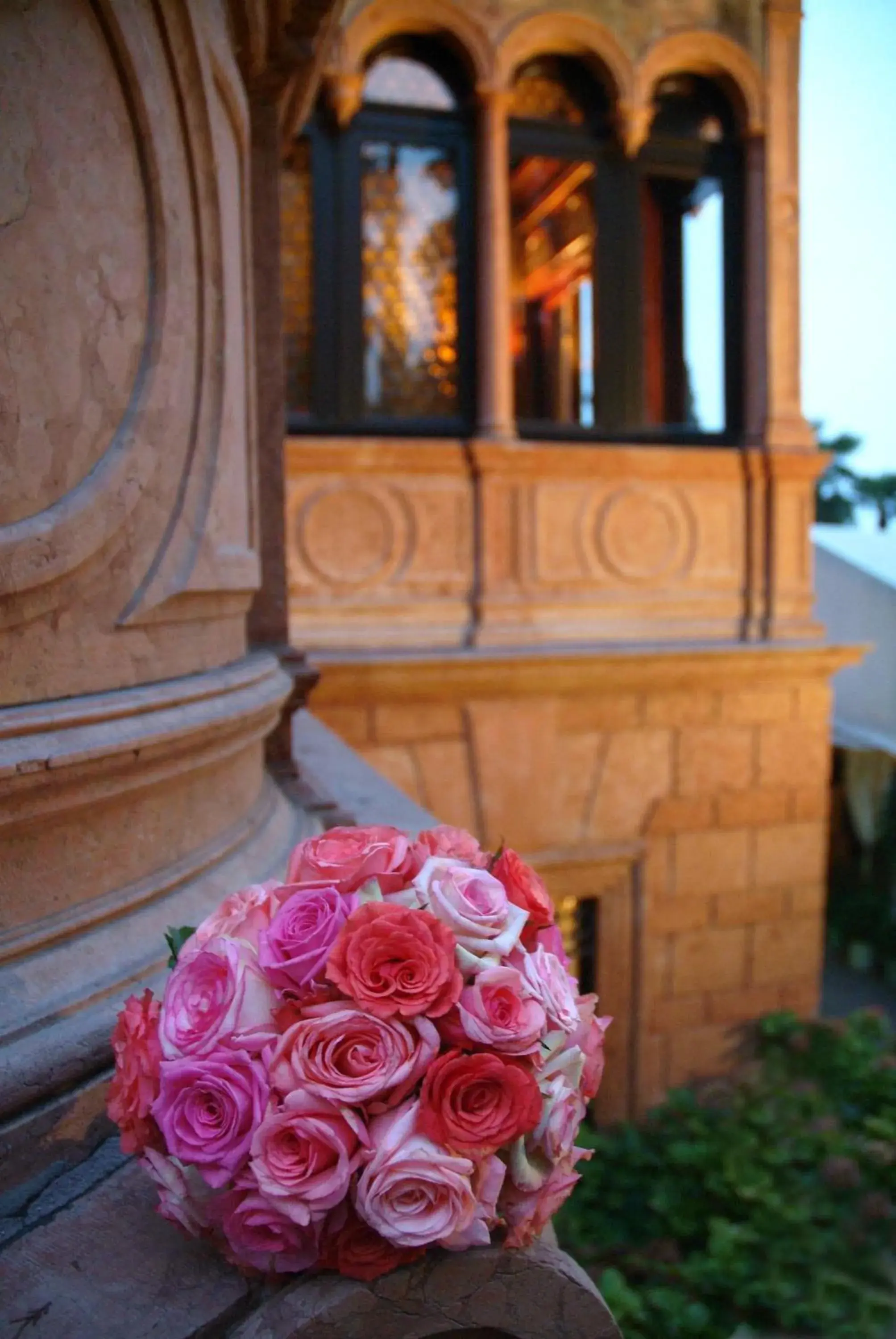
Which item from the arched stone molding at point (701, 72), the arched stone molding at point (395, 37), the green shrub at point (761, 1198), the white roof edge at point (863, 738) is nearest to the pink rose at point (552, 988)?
the green shrub at point (761, 1198)

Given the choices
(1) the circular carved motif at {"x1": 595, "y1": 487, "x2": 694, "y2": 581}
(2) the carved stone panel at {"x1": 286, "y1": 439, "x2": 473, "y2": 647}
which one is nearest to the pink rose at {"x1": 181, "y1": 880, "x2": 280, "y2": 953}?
(2) the carved stone panel at {"x1": 286, "y1": 439, "x2": 473, "y2": 647}

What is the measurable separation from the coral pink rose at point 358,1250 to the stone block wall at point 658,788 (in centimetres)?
429

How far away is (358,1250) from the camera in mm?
1040

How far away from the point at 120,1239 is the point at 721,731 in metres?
5.28

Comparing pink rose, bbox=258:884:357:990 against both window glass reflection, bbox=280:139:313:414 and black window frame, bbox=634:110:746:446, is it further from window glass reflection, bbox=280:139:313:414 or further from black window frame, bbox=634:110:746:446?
black window frame, bbox=634:110:746:446

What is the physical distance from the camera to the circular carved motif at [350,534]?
5.58 metres

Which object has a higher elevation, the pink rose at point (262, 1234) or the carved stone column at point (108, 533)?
the carved stone column at point (108, 533)

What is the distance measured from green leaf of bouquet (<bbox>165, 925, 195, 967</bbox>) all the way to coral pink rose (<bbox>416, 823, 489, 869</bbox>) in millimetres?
284

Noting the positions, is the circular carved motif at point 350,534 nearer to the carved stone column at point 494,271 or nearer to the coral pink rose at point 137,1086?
the carved stone column at point 494,271

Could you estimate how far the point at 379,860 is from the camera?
3.88 ft

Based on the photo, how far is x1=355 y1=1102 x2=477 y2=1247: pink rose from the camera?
1.00 meters

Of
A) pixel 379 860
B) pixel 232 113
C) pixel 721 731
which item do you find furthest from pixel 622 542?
pixel 379 860

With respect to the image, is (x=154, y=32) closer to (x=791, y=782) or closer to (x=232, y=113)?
(x=232, y=113)

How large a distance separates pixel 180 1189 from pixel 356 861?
1.21ft
